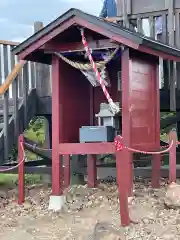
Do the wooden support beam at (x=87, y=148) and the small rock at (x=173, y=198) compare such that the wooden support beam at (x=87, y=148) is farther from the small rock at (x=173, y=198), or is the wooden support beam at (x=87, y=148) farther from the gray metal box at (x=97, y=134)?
the small rock at (x=173, y=198)

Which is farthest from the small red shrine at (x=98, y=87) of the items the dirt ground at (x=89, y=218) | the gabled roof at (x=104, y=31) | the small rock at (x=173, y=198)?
the small rock at (x=173, y=198)

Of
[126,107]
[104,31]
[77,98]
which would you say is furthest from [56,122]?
[104,31]

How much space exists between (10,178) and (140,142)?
4655 millimetres

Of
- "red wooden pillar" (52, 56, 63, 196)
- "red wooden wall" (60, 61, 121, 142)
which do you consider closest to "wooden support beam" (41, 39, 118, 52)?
"red wooden pillar" (52, 56, 63, 196)

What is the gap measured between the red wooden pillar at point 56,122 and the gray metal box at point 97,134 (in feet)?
1.61

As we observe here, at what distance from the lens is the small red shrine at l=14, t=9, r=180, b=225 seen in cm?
738

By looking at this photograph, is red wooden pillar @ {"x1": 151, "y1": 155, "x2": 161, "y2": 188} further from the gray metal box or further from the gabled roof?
the gabled roof

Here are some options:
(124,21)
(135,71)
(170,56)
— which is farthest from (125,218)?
(124,21)

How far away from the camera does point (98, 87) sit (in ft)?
29.5

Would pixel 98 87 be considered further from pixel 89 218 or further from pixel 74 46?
pixel 89 218

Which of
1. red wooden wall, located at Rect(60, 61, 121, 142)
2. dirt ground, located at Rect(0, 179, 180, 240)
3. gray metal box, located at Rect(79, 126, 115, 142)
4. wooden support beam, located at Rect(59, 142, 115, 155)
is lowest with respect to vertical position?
dirt ground, located at Rect(0, 179, 180, 240)

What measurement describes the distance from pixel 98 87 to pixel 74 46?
1319 millimetres

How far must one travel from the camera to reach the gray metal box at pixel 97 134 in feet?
24.7

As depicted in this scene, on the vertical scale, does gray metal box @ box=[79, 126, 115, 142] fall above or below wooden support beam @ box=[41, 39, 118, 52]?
below
